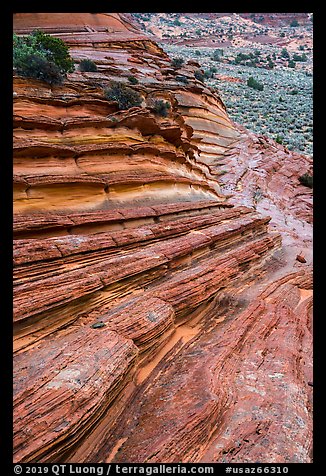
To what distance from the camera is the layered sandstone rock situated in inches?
165

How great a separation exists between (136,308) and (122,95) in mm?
9348

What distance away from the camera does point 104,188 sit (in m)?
8.28

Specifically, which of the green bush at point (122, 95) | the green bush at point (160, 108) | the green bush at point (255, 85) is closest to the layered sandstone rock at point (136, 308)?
the green bush at point (122, 95)

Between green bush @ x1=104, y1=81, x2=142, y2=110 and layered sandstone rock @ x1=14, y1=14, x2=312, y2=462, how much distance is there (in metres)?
0.77

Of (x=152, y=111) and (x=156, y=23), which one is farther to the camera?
(x=156, y=23)

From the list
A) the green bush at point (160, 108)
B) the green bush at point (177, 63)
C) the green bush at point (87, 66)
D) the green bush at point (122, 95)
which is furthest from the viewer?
the green bush at point (177, 63)

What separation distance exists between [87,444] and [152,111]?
12.3 metres

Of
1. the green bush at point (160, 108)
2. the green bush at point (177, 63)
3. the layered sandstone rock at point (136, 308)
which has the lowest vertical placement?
the layered sandstone rock at point (136, 308)

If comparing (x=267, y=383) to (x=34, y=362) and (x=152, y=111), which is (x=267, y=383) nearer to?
(x=34, y=362)

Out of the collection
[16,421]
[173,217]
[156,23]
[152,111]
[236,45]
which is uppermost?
[156,23]

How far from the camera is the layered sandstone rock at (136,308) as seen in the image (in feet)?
13.8

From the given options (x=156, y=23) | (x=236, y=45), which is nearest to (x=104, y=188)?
(x=236, y=45)

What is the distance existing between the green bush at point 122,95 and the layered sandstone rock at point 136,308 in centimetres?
77

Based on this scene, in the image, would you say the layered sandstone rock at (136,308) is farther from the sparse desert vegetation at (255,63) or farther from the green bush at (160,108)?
the sparse desert vegetation at (255,63)
